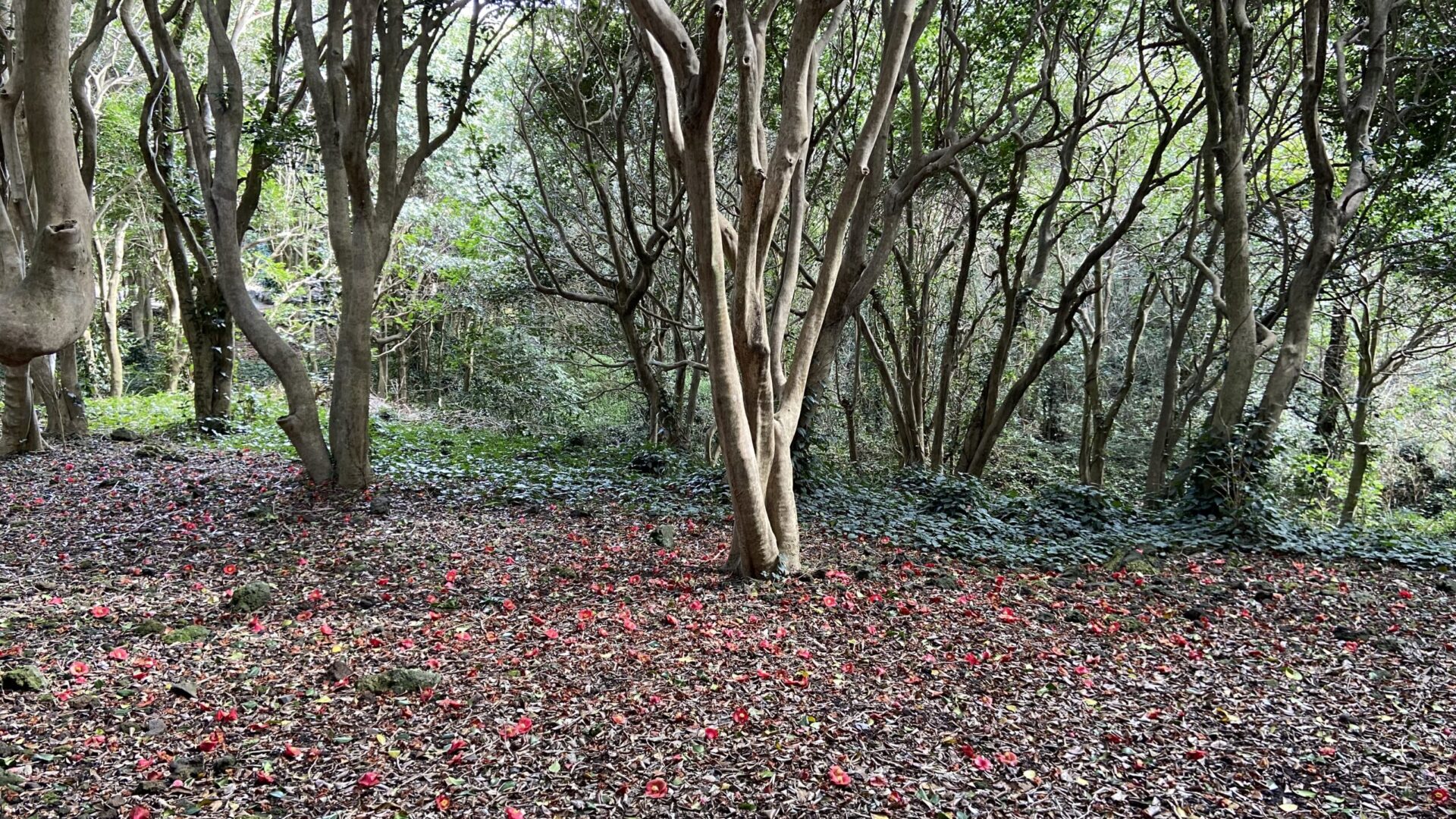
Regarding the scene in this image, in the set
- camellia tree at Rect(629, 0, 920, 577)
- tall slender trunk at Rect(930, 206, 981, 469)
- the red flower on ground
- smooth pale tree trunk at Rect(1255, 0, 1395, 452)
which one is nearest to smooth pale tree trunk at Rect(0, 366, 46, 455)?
the red flower on ground

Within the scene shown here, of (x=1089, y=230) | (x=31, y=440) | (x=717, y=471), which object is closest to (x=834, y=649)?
(x=717, y=471)

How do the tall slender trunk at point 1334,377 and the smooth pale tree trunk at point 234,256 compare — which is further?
the tall slender trunk at point 1334,377

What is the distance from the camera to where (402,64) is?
678 cm

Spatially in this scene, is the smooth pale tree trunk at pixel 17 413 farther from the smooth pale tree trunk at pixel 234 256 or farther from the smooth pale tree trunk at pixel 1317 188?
the smooth pale tree trunk at pixel 1317 188

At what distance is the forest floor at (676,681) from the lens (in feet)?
8.35

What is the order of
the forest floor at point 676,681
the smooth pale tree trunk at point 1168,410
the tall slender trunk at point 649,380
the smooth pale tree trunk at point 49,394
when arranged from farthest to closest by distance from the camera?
the smooth pale tree trunk at point 1168,410, the tall slender trunk at point 649,380, the smooth pale tree trunk at point 49,394, the forest floor at point 676,681

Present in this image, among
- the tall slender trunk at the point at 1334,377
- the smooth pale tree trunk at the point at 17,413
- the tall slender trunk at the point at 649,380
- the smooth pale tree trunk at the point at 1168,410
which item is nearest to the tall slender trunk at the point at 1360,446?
the tall slender trunk at the point at 1334,377

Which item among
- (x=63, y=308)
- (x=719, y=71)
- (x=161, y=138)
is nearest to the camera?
(x=63, y=308)

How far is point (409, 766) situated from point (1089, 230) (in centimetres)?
1514

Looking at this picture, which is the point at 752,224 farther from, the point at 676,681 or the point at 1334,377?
the point at 1334,377

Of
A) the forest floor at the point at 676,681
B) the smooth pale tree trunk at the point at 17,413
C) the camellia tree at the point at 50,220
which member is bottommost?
the forest floor at the point at 676,681

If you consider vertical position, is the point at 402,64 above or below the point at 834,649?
above

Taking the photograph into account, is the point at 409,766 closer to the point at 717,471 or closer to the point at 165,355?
the point at 717,471

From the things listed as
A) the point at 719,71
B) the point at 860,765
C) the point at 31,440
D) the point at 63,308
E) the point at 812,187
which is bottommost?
the point at 860,765
